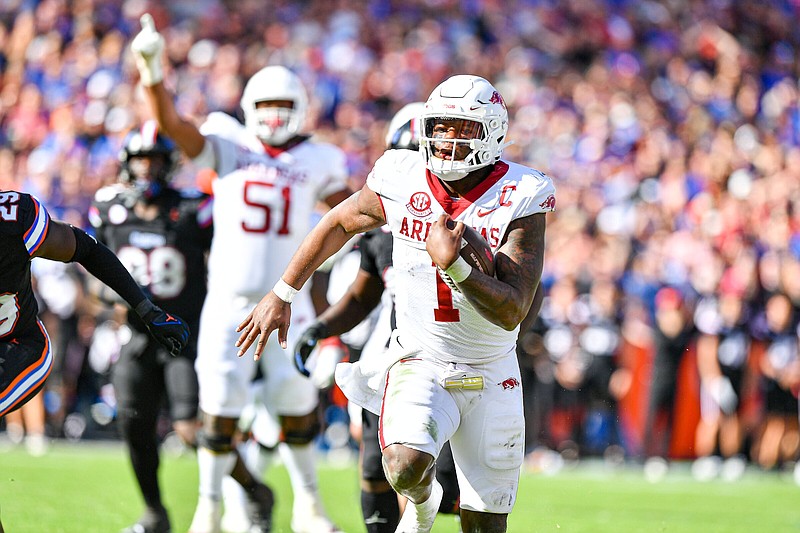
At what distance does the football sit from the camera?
4258 millimetres

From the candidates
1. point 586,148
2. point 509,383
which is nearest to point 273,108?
point 509,383

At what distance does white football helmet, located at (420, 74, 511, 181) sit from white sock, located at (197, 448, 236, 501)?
2478 mm

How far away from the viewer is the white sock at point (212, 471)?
255 inches

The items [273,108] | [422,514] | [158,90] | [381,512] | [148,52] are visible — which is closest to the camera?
[422,514]

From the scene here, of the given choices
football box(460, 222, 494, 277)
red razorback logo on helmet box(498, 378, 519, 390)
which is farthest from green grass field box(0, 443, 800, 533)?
football box(460, 222, 494, 277)

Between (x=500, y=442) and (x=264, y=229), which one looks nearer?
(x=500, y=442)

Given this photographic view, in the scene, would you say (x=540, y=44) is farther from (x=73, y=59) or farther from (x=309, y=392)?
(x=309, y=392)

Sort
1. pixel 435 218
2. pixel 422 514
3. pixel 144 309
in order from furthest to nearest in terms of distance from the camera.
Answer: pixel 144 309 → pixel 422 514 → pixel 435 218

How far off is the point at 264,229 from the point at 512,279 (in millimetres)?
2767

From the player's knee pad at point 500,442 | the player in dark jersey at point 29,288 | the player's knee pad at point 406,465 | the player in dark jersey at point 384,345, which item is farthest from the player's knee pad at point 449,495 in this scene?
the player in dark jersey at point 29,288

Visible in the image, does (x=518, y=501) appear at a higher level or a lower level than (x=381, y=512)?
lower

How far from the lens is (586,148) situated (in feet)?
52.1

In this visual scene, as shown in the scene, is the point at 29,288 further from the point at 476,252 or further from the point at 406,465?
the point at 476,252

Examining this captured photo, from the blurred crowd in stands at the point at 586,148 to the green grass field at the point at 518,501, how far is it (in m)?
0.91
